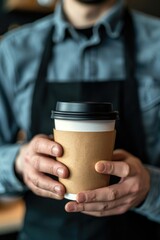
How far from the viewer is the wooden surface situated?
140 cm

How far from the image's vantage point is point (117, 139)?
0.80 m

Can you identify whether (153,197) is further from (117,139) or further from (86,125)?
(86,125)

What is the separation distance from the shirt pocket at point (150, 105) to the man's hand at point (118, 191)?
0.50 feet

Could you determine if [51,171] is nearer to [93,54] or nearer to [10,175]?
[10,175]

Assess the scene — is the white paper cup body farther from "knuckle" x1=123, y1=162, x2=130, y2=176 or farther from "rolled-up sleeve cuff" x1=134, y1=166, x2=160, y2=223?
"rolled-up sleeve cuff" x1=134, y1=166, x2=160, y2=223

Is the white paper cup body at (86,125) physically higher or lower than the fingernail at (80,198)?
higher

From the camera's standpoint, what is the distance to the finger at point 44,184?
1.90ft

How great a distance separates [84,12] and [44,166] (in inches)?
16.9

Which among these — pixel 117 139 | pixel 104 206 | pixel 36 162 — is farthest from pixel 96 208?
pixel 117 139

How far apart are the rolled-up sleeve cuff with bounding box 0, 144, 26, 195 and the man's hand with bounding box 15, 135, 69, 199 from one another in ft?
0.39

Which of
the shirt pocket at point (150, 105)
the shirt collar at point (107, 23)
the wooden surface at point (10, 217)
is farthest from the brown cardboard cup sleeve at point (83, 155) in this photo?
the wooden surface at point (10, 217)

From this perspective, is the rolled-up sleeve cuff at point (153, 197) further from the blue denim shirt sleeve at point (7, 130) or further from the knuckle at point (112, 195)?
the blue denim shirt sleeve at point (7, 130)

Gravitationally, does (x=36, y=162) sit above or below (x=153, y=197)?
above

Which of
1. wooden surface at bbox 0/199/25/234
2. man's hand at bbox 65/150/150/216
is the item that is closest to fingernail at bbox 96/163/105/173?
man's hand at bbox 65/150/150/216
